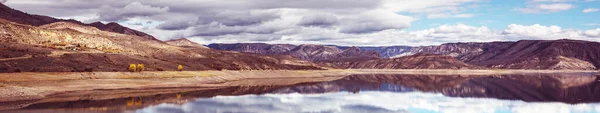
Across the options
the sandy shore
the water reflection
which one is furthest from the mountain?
the water reflection

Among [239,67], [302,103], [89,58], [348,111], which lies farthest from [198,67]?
[348,111]

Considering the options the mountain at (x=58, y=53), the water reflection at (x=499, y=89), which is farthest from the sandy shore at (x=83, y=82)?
the water reflection at (x=499, y=89)

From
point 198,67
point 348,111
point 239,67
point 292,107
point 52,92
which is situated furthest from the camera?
point 239,67

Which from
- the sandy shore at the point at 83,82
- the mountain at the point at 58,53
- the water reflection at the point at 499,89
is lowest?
the water reflection at the point at 499,89

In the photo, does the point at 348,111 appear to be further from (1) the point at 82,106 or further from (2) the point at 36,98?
(2) the point at 36,98

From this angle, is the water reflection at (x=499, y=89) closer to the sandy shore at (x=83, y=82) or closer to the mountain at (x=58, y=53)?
the sandy shore at (x=83, y=82)

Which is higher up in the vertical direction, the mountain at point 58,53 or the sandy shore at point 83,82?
the mountain at point 58,53

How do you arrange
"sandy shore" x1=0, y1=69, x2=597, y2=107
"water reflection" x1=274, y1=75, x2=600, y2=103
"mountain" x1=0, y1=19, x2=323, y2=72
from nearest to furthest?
1. "sandy shore" x1=0, y1=69, x2=597, y2=107
2. "water reflection" x1=274, y1=75, x2=600, y2=103
3. "mountain" x1=0, y1=19, x2=323, y2=72

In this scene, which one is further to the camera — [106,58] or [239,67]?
[239,67]

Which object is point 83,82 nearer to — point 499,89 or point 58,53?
point 58,53

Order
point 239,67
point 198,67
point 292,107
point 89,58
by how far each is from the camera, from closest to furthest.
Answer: point 292,107 < point 89,58 < point 198,67 < point 239,67

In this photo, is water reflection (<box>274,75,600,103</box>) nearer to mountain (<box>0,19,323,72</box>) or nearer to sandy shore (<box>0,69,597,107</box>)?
sandy shore (<box>0,69,597,107</box>)
